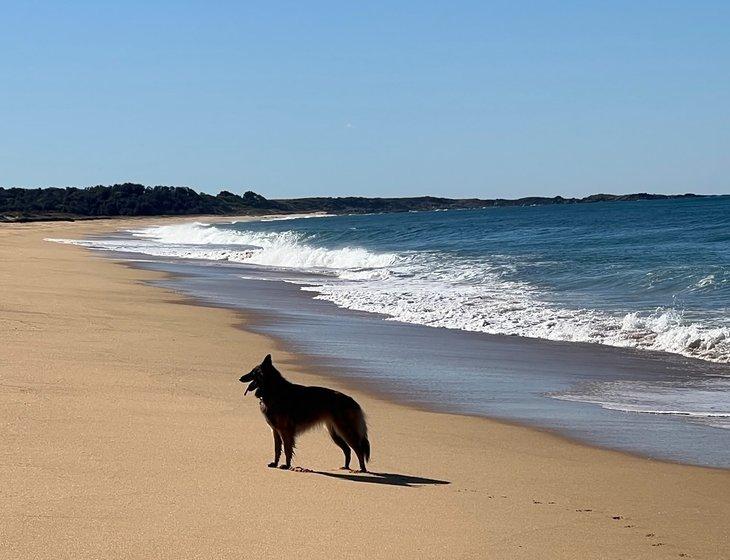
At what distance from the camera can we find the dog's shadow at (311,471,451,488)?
21.0 feet

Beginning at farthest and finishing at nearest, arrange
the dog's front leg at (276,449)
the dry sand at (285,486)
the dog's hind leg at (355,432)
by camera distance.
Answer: the dog's hind leg at (355,432) → the dog's front leg at (276,449) → the dry sand at (285,486)

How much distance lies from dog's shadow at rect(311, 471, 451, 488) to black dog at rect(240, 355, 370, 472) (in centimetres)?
25

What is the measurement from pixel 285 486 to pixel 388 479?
32.0 inches

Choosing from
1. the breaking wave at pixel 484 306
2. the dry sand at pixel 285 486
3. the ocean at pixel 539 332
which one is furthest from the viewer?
the breaking wave at pixel 484 306

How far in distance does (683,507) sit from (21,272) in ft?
74.7

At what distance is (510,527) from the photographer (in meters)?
5.44

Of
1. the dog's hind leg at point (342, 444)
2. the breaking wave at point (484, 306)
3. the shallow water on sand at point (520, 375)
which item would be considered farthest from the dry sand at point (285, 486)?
the breaking wave at point (484, 306)

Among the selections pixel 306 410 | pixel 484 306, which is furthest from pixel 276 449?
pixel 484 306

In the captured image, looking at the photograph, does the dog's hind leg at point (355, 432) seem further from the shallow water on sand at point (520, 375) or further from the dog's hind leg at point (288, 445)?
the shallow water on sand at point (520, 375)

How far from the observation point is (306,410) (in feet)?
22.8

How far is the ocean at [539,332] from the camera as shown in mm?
9672

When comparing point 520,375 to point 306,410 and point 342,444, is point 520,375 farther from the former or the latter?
point 306,410

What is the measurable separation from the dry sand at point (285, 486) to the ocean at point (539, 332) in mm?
1138

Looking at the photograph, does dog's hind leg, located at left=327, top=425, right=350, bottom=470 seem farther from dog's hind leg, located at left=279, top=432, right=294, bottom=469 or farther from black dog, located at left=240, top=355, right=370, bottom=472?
dog's hind leg, located at left=279, top=432, right=294, bottom=469
